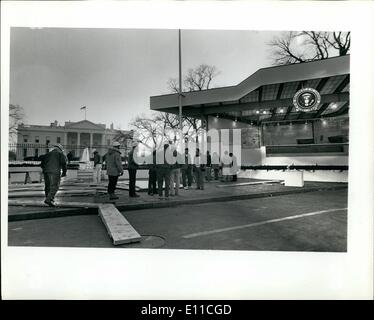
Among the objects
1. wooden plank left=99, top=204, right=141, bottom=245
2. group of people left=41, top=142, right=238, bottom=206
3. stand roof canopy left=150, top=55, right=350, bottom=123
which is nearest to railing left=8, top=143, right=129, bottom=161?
group of people left=41, top=142, right=238, bottom=206

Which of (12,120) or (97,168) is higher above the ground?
(12,120)

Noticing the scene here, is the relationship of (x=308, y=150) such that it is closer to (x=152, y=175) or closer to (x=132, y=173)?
(x=152, y=175)

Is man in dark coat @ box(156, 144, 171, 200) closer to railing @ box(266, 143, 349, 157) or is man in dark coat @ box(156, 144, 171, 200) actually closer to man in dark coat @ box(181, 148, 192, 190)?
man in dark coat @ box(181, 148, 192, 190)

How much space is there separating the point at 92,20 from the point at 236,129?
46.5ft

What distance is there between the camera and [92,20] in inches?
141

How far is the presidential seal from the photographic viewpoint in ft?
36.2

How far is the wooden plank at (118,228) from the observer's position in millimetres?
3529

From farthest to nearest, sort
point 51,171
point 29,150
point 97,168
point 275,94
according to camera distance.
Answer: point 29,150 < point 275,94 < point 97,168 < point 51,171

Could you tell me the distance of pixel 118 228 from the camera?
156 inches

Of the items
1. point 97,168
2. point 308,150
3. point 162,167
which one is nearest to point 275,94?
point 308,150

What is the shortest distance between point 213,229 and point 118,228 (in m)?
1.57

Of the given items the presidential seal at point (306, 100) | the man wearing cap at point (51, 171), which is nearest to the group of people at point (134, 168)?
the man wearing cap at point (51, 171)

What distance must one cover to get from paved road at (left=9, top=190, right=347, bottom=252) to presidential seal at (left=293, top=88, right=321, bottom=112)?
21.3 feet
